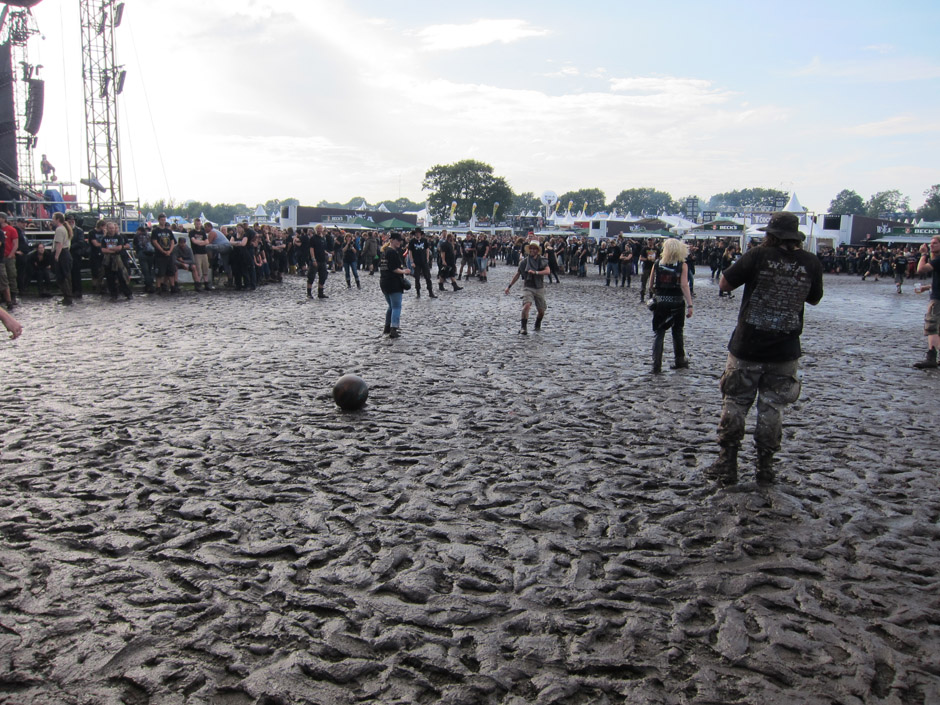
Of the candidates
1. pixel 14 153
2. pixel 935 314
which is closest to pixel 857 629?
pixel 935 314

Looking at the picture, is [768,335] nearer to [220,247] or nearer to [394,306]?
[394,306]

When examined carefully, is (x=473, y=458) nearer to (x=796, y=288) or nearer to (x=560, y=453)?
(x=560, y=453)

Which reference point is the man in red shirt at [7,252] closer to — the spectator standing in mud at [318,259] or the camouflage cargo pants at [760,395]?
the spectator standing in mud at [318,259]

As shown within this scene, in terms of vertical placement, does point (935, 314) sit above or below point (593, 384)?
above

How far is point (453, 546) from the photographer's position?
12.9 ft

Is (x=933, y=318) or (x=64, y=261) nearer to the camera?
(x=933, y=318)

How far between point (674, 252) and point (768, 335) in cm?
413

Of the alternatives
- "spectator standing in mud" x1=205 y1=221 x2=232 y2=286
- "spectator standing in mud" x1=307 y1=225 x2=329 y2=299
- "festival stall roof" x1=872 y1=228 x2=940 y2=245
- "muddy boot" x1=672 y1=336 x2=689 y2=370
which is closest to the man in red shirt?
"spectator standing in mud" x1=205 y1=221 x2=232 y2=286

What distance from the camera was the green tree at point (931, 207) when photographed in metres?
134

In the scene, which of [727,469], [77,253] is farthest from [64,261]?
[727,469]

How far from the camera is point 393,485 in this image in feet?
15.8

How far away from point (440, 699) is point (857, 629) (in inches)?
77.2

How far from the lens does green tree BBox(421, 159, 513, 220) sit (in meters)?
122

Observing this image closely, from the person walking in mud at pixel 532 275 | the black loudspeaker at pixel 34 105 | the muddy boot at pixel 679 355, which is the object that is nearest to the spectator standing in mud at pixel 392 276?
the person walking in mud at pixel 532 275
